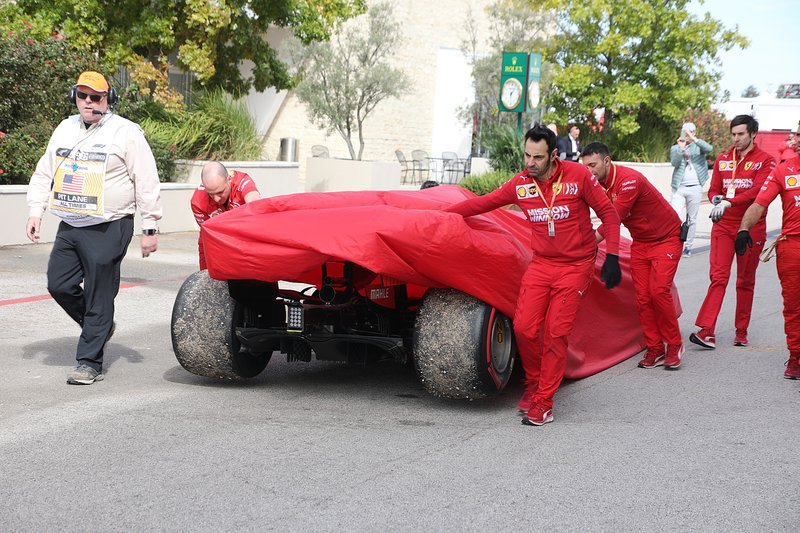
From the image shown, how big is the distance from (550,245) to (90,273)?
2.94 m

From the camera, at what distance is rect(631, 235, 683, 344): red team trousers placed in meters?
7.79

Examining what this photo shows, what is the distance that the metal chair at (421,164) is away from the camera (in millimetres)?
30391

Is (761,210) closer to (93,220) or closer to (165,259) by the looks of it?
(93,220)

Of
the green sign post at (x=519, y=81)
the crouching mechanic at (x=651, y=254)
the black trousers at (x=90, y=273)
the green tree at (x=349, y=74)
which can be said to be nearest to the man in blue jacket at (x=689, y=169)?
the green sign post at (x=519, y=81)

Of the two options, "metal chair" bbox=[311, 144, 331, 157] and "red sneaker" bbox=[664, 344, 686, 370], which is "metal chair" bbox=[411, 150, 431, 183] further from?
"red sneaker" bbox=[664, 344, 686, 370]

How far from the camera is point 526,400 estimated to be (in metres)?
6.42

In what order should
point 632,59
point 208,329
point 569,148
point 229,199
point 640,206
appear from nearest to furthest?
point 208,329 → point 229,199 → point 640,206 → point 569,148 → point 632,59

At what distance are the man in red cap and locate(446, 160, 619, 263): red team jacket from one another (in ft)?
7.03

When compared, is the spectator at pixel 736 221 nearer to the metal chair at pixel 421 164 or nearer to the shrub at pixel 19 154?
the shrub at pixel 19 154

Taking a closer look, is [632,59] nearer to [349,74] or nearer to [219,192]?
[349,74]

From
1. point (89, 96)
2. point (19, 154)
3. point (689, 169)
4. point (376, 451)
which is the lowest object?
point (376, 451)

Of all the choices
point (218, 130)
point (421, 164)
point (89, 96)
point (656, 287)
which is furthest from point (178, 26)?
point (421, 164)

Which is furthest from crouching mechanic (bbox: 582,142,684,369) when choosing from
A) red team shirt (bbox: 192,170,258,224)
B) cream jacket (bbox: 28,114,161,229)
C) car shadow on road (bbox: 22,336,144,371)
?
car shadow on road (bbox: 22,336,144,371)

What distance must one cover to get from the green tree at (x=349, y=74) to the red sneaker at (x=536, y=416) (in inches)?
786
